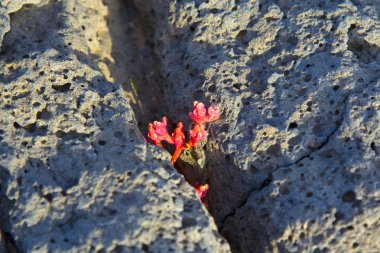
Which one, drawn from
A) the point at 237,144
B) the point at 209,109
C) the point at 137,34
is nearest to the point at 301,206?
the point at 237,144

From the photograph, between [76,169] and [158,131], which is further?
[158,131]

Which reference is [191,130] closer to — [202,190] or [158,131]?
[158,131]

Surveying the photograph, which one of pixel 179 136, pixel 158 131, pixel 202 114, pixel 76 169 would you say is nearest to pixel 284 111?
pixel 202 114

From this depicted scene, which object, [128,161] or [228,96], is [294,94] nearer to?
[228,96]

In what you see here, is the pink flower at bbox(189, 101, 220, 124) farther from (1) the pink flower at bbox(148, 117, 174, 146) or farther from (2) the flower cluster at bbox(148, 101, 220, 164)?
(1) the pink flower at bbox(148, 117, 174, 146)

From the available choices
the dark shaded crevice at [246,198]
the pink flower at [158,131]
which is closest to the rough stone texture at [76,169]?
the pink flower at [158,131]

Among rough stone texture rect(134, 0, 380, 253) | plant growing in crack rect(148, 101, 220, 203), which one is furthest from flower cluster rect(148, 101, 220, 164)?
rough stone texture rect(134, 0, 380, 253)
